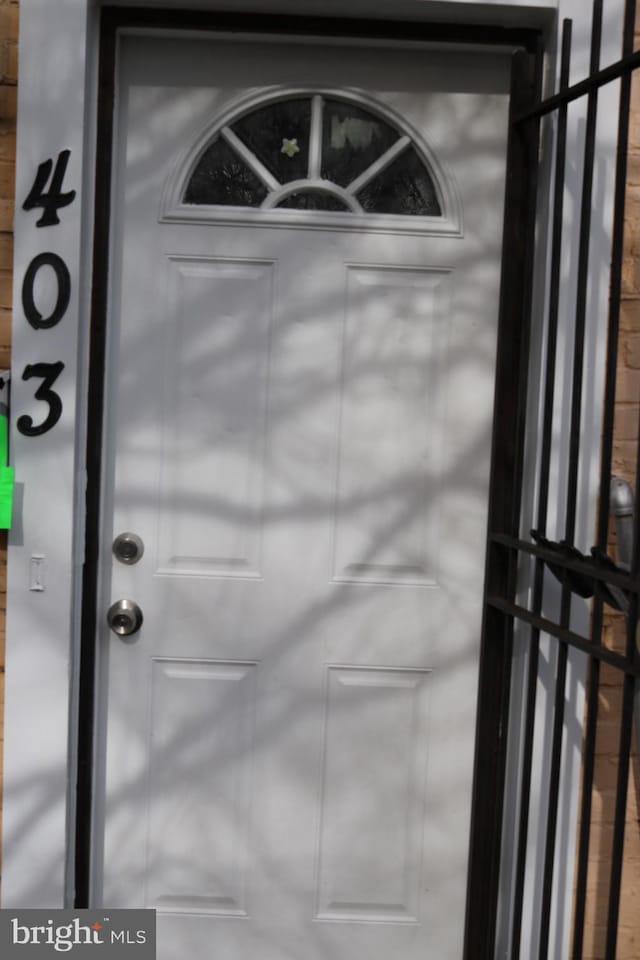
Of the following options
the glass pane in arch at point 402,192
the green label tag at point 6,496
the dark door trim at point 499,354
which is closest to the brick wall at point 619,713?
the dark door trim at point 499,354

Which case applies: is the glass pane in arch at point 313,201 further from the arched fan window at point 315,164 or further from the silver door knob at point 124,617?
the silver door knob at point 124,617

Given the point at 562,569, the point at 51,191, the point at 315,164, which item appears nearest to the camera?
the point at 562,569

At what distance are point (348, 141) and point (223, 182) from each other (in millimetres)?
Answer: 314

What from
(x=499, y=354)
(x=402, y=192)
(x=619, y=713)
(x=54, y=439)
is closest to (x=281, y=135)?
(x=402, y=192)

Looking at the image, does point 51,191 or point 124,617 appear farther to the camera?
point 124,617

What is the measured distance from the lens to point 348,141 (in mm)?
2471

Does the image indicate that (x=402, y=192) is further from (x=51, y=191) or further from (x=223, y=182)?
(x=51, y=191)

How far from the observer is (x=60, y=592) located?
7.71 feet

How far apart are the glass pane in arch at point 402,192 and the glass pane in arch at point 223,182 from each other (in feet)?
0.84

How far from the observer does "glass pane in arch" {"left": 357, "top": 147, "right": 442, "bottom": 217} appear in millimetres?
2469

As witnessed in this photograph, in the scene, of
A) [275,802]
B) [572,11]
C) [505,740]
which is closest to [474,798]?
[505,740]

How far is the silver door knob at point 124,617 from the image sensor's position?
248 centimetres

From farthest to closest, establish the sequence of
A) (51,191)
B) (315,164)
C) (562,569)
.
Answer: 1. (315,164)
2. (51,191)
3. (562,569)

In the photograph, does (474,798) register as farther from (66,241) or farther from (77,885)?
(66,241)
